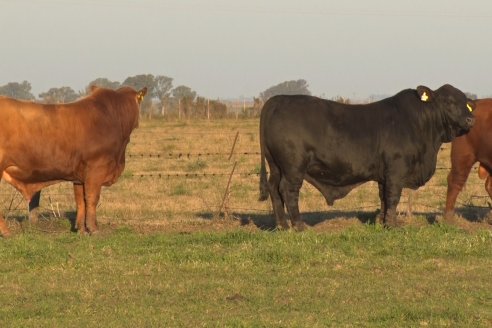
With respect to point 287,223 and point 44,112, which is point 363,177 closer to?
point 287,223

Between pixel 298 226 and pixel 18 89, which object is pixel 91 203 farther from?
pixel 18 89

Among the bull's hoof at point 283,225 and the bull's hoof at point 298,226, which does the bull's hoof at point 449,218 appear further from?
the bull's hoof at point 283,225

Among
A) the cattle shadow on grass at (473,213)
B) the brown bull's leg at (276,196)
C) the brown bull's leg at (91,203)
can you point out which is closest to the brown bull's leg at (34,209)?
the brown bull's leg at (91,203)

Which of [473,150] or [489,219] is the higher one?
[473,150]

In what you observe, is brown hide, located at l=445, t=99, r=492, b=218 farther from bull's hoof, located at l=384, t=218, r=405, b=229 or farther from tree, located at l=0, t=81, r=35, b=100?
tree, located at l=0, t=81, r=35, b=100

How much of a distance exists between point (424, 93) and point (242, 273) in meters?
4.49

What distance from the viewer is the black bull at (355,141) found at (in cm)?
1227

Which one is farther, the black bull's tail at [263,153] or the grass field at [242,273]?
the black bull's tail at [263,153]

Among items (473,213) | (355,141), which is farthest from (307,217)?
(473,213)

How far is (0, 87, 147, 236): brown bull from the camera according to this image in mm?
11953

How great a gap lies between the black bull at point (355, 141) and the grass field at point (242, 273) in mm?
594

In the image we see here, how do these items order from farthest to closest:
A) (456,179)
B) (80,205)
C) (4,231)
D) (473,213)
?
(473,213), (456,179), (80,205), (4,231)

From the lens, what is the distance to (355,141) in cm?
1248

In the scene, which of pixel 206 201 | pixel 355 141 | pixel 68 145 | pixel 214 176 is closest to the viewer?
pixel 68 145
